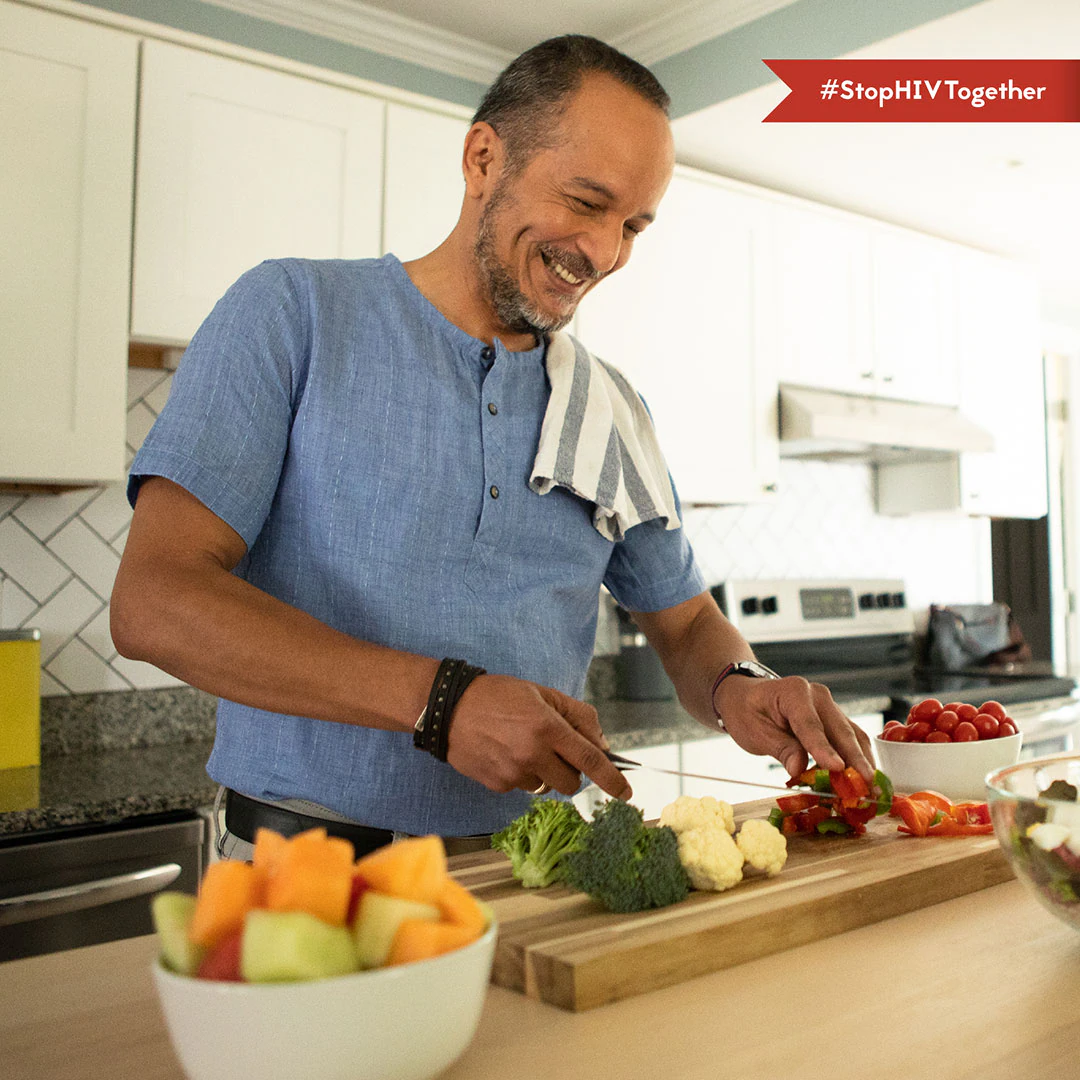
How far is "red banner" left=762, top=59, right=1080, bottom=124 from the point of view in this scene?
257cm

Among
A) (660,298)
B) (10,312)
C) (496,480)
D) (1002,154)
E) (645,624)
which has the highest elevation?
(1002,154)

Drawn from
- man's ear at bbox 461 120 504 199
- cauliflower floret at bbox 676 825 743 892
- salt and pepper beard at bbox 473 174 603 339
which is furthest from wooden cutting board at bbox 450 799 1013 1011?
man's ear at bbox 461 120 504 199

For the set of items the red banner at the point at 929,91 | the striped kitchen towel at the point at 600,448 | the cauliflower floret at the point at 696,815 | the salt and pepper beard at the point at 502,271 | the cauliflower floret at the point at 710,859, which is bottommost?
the cauliflower floret at the point at 710,859

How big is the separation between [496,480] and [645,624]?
0.40m

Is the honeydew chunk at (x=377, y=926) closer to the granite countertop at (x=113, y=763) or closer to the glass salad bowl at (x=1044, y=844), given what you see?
the glass salad bowl at (x=1044, y=844)

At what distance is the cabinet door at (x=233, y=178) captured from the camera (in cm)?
217

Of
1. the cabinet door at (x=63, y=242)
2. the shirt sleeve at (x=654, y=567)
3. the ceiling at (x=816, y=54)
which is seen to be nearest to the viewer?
the shirt sleeve at (x=654, y=567)

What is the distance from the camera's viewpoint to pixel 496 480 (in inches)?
51.4

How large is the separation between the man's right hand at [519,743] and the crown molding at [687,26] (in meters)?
2.24

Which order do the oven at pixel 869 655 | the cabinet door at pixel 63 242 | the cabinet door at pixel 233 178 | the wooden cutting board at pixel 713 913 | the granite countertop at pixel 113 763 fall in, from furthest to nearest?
the oven at pixel 869 655 → the cabinet door at pixel 233 178 → the cabinet door at pixel 63 242 → the granite countertop at pixel 113 763 → the wooden cutting board at pixel 713 913

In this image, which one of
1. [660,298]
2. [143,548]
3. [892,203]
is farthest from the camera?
[892,203]

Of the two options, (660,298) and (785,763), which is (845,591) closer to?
(660,298)

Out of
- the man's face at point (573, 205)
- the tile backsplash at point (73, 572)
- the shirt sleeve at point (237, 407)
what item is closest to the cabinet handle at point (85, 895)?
the tile backsplash at point (73, 572)

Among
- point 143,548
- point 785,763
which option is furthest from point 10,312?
point 785,763
